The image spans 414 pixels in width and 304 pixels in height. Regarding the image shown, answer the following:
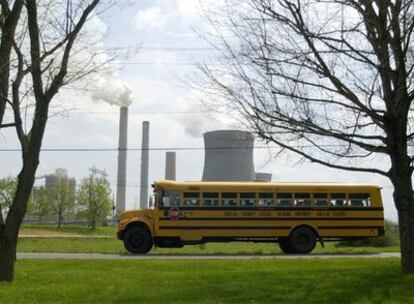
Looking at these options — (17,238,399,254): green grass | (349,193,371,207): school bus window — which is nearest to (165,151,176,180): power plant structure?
(17,238,399,254): green grass

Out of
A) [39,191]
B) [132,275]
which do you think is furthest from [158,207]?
[39,191]

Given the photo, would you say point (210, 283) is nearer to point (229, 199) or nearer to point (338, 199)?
point (229, 199)

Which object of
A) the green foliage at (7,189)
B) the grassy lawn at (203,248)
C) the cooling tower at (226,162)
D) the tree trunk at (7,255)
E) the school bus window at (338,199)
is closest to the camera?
the tree trunk at (7,255)

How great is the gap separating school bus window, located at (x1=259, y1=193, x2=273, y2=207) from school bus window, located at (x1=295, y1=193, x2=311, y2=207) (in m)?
0.95

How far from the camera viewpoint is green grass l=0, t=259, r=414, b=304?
9594 mm

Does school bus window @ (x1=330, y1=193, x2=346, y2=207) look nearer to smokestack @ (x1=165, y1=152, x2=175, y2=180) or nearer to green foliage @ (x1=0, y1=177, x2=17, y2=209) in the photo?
green foliage @ (x1=0, y1=177, x2=17, y2=209)

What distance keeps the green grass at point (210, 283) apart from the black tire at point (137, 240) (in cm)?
720

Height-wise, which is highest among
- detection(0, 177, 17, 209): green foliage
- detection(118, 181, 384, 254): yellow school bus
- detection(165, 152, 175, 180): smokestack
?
detection(165, 152, 175, 180): smokestack

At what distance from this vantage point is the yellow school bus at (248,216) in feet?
74.2

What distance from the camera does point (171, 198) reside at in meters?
22.8

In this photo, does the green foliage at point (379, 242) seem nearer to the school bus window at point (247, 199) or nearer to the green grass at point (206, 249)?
the green grass at point (206, 249)

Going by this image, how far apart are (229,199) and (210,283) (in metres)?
11.7

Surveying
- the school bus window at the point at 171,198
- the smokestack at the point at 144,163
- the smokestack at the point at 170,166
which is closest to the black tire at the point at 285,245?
the school bus window at the point at 171,198

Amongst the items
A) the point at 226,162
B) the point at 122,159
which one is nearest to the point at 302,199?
the point at 226,162
